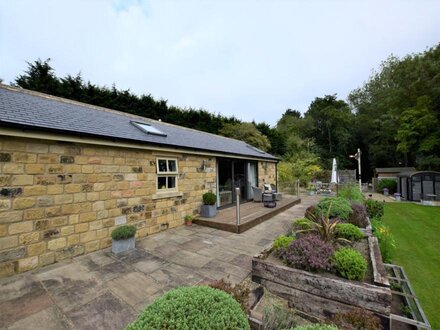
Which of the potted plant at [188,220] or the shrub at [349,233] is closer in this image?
the shrub at [349,233]

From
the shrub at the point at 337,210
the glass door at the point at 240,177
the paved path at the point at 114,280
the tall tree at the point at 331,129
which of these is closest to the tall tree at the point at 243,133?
the glass door at the point at 240,177

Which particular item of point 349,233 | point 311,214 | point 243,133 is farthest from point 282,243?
point 243,133

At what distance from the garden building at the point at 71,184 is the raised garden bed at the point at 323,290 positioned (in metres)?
3.67

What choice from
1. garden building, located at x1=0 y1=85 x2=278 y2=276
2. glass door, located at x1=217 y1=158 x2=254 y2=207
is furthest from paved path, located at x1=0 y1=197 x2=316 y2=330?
glass door, located at x1=217 y1=158 x2=254 y2=207

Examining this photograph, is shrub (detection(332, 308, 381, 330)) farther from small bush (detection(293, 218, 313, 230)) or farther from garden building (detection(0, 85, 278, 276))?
garden building (detection(0, 85, 278, 276))

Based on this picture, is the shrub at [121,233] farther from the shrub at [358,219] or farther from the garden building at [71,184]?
the shrub at [358,219]

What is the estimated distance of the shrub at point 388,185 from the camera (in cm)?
1900

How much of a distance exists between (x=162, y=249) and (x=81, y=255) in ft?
5.58

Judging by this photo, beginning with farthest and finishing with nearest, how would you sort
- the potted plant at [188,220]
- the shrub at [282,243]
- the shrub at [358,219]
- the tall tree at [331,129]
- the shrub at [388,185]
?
the tall tree at [331,129] → the shrub at [388,185] → the potted plant at [188,220] → the shrub at [358,219] → the shrub at [282,243]

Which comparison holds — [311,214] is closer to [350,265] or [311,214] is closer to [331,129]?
[350,265]

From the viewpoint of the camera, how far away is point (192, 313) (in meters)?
1.53

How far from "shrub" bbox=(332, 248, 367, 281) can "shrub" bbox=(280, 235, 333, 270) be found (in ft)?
0.44

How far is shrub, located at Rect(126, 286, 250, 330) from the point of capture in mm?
1436

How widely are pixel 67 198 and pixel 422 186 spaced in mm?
20720
